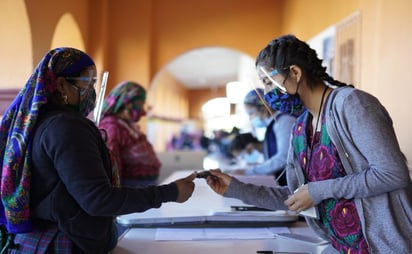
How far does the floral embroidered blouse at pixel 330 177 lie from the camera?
1.03 meters

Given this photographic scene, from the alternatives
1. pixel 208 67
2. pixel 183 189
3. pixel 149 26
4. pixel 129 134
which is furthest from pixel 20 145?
pixel 208 67

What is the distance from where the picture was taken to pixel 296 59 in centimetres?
117

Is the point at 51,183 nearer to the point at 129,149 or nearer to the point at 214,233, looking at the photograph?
the point at 214,233

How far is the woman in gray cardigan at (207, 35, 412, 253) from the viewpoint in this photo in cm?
96

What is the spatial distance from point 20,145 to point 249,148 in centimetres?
260

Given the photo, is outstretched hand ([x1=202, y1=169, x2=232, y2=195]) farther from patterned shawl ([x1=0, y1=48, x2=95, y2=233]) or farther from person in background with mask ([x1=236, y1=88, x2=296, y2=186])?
person in background with mask ([x1=236, y1=88, x2=296, y2=186])

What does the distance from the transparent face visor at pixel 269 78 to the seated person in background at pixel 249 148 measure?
213 cm

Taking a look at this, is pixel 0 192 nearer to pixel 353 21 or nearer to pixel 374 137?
pixel 374 137

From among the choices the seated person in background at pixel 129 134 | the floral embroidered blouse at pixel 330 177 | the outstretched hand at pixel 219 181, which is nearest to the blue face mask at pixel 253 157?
the seated person in background at pixel 129 134

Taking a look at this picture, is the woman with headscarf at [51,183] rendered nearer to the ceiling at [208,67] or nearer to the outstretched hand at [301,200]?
the outstretched hand at [301,200]

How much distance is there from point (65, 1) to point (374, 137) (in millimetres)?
3481

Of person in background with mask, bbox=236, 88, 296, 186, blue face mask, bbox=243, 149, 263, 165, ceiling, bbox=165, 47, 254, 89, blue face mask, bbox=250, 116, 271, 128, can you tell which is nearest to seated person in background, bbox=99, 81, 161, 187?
person in background with mask, bbox=236, 88, 296, 186

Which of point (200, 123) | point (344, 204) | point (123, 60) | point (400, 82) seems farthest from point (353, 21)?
point (200, 123)

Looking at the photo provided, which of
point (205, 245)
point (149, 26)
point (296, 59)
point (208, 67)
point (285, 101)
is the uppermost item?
point (208, 67)
